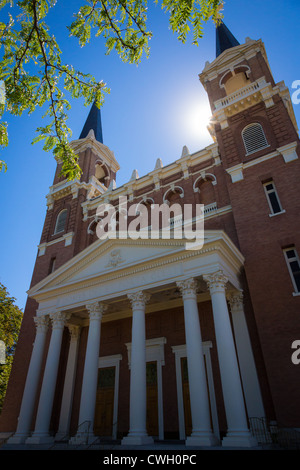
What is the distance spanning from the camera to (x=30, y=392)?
16484mm

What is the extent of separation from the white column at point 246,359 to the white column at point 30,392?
36.6 ft

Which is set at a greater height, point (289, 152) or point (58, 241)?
point (58, 241)

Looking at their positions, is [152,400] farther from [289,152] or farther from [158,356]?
[289,152]

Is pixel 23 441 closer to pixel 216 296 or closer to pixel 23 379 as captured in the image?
pixel 23 379

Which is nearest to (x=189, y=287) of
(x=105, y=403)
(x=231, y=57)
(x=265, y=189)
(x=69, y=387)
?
(x=265, y=189)

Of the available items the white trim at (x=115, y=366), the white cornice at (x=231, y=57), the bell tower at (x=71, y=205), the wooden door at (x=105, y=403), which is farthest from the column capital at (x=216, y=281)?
the white cornice at (x=231, y=57)

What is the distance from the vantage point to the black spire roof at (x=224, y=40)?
27.8 m

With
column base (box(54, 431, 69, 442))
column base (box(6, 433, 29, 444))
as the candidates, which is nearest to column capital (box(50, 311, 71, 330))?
column base (box(6, 433, 29, 444))

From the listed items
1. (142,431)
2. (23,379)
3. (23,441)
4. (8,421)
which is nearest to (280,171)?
(142,431)

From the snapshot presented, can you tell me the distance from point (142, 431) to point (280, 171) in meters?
15.1

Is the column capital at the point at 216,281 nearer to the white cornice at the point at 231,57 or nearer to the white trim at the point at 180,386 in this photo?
the white trim at the point at 180,386

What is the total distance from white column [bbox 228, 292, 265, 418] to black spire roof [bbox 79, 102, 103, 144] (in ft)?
Answer: 88.7

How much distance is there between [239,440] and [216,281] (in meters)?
5.72

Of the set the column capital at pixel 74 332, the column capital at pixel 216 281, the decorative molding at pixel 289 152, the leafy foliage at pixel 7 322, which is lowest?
the column capital at pixel 216 281
